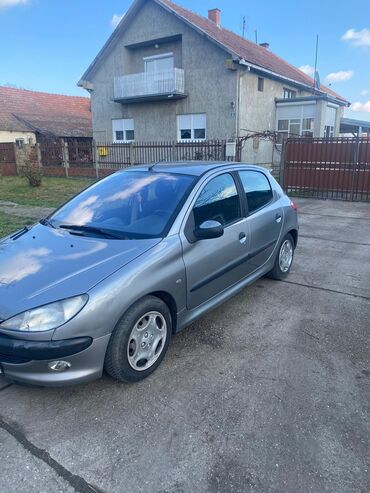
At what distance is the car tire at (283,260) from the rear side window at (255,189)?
0.64 m

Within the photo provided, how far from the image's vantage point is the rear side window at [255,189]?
4.14m

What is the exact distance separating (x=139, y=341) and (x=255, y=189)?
7.57ft

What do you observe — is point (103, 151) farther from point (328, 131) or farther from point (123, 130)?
point (328, 131)

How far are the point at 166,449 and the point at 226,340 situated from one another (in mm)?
1351

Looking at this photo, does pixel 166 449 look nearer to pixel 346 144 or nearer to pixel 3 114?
pixel 346 144

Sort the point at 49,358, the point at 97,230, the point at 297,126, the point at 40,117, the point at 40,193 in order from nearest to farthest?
the point at 49,358, the point at 97,230, the point at 40,193, the point at 297,126, the point at 40,117

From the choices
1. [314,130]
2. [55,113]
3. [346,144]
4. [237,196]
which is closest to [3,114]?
[55,113]

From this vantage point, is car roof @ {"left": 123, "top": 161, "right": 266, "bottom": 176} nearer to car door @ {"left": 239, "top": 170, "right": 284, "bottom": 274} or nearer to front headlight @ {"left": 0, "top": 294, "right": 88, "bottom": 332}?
car door @ {"left": 239, "top": 170, "right": 284, "bottom": 274}

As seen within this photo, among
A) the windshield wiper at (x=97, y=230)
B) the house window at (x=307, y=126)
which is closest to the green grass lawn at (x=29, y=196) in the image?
the windshield wiper at (x=97, y=230)

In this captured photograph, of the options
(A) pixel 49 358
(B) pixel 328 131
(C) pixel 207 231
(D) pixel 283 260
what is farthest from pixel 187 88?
(A) pixel 49 358

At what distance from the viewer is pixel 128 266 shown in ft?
8.87

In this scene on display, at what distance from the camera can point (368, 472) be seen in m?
2.09

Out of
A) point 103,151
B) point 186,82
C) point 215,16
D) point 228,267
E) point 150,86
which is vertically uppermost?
point 215,16

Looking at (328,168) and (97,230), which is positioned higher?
(97,230)
